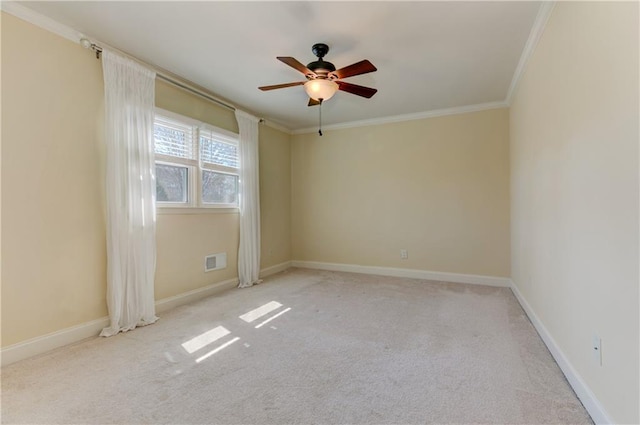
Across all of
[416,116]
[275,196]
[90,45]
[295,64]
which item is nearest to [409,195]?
[416,116]

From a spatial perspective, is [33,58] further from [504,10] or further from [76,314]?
[504,10]

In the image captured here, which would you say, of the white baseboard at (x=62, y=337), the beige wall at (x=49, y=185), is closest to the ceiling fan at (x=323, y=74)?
the beige wall at (x=49, y=185)

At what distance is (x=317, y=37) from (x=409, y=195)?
293cm

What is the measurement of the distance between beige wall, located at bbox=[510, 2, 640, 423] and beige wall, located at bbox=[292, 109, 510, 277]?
169cm

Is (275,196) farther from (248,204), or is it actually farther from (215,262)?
(215,262)

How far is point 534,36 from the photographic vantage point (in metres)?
2.47

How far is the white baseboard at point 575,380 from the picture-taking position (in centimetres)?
148

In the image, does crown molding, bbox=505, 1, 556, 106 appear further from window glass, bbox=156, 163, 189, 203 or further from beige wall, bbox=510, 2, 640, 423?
window glass, bbox=156, 163, 189, 203

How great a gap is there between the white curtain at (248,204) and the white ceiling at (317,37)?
2.36 ft

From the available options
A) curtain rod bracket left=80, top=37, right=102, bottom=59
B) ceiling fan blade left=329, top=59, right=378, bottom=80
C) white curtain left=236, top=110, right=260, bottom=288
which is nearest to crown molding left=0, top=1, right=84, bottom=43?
curtain rod bracket left=80, top=37, right=102, bottom=59

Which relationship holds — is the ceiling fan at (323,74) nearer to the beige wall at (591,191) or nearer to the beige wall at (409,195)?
the beige wall at (591,191)

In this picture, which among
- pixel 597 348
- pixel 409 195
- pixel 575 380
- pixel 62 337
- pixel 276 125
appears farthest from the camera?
pixel 276 125

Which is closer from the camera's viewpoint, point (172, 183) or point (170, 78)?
point (170, 78)

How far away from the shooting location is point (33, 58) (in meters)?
2.29
